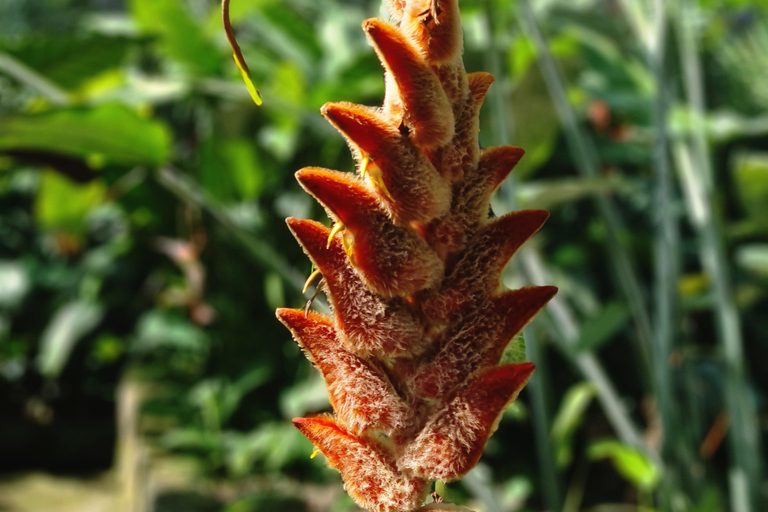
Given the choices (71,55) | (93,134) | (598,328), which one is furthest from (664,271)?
(71,55)

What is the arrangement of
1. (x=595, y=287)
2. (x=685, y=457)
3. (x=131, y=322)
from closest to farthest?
1. (x=685, y=457)
2. (x=595, y=287)
3. (x=131, y=322)

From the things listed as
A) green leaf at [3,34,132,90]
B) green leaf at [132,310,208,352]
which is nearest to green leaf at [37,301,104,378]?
green leaf at [132,310,208,352]

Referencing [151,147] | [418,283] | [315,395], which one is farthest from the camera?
[315,395]

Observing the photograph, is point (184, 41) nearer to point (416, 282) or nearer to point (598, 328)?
point (598, 328)

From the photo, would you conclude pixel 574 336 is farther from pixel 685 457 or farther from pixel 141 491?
pixel 141 491

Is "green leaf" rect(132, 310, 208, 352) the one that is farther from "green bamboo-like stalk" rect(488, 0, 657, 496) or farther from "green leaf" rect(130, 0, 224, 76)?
"green bamboo-like stalk" rect(488, 0, 657, 496)

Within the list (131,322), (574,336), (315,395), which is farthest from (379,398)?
(131,322)
